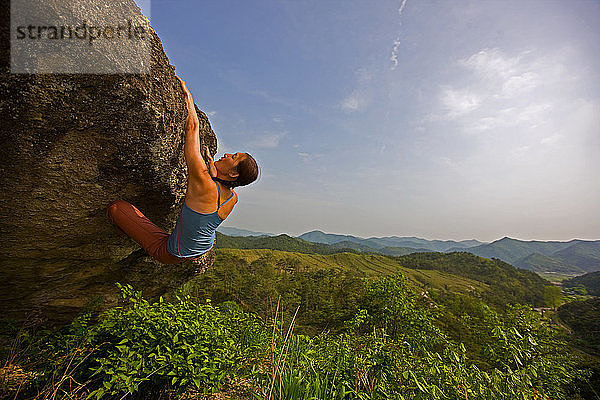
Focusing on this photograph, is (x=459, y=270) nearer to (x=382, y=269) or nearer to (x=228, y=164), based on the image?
(x=382, y=269)

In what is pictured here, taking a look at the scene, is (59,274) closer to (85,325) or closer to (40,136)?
(85,325)

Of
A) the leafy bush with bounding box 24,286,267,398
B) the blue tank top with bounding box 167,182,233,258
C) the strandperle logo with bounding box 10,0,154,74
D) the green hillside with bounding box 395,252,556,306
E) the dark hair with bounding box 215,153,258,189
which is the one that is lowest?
the green hillside with bounding box 395,252,556,306

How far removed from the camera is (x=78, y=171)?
307cm

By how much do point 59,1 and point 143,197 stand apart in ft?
7.45

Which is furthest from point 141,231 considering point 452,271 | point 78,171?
point 452,271

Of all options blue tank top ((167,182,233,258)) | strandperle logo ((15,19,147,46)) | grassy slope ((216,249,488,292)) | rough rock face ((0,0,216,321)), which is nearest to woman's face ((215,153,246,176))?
blue tank top ((167,182,233,258))

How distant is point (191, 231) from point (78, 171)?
142 centimetres

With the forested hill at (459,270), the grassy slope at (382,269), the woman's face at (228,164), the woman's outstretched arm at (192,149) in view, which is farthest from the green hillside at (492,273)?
the woman's outstretched arm at (192,149)

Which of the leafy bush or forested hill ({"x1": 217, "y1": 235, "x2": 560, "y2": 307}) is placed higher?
the leafy bush

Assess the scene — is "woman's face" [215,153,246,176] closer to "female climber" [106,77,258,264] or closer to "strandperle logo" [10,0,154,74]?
"female climber" [106,77,258,264]

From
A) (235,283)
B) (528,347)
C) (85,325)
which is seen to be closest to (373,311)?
(528,347)

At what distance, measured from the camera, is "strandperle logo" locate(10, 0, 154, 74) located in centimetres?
212

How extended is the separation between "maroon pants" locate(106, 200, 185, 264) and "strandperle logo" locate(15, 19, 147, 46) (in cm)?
200

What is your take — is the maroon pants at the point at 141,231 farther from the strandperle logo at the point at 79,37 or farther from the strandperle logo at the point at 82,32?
the strandperle logo at the point at 82,32
